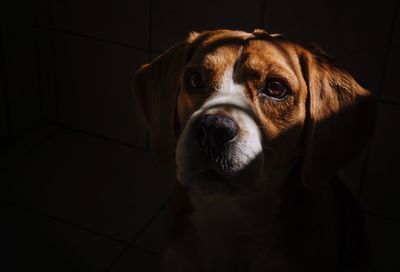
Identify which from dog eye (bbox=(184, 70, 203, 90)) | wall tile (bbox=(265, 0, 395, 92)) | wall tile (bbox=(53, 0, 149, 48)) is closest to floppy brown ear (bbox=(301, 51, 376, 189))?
dog eye (bbox=(184, 70, 203, 90))

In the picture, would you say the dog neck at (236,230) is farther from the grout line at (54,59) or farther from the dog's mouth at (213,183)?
the grout line at (54,59)

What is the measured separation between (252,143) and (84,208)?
1.12 meters

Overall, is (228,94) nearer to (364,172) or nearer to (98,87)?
(364,172)

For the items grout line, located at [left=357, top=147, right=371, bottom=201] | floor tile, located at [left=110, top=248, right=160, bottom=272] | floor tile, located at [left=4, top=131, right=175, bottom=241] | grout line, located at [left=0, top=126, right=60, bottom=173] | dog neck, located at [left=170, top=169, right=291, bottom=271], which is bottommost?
floor tile, located at [left=110, top=248, right=160, bottom=272]

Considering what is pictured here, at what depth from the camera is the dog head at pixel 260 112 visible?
1.41 meters

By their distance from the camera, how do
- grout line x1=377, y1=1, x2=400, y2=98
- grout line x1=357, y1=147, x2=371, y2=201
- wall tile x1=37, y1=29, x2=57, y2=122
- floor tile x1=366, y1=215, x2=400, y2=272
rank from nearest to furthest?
grout line x1=377, y1=1, x2=400, y2=98 → floor tile x1=366, y1=215, x2=400, y2=272 → grout line x1=357, y1=147, x2=371, y2=201 → wall tile x1=37, y1=29, x2=57, y2=122

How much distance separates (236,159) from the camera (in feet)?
4.59

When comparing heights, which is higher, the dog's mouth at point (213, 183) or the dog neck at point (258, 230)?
the dog's mouth at point (213, 183)

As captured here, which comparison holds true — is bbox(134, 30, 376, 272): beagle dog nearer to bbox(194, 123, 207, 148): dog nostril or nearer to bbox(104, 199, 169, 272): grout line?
bbox(194, 123, 207, 148): dog nostril

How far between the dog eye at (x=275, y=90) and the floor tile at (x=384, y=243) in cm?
93

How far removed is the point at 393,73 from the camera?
211 centimetres

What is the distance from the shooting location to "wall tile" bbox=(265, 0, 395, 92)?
2.05 metres

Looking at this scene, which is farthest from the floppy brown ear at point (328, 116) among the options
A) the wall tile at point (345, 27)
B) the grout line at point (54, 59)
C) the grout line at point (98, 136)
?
the grout line at point (54, 59)

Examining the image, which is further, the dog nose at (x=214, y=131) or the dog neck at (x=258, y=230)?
the dog neck at (x=258, y=230)
